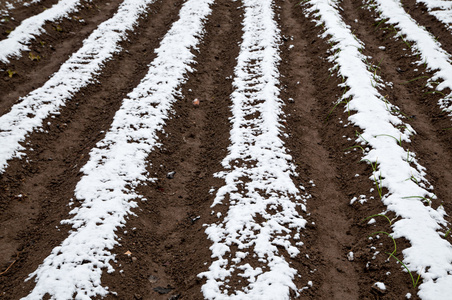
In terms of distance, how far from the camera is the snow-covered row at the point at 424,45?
6.91 m

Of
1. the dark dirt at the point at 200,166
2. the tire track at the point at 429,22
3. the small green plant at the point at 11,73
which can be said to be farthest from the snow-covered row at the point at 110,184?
the tire track at the point at 429,22

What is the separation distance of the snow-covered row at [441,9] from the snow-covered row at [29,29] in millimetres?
14075

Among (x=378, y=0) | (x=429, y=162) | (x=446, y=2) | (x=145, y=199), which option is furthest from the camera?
(x=378, y=0)

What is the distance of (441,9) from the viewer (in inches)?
416

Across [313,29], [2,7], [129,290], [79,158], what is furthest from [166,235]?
[2,7]

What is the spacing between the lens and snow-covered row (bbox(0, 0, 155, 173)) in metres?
5.69

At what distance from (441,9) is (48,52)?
47.2 feet

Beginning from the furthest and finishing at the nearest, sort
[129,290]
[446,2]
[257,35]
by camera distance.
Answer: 1. [446,2]
2. [257,35]
3. [129,290]

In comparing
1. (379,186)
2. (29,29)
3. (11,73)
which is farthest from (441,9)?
(29,29)

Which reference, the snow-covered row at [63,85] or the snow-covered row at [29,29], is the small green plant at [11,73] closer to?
the snow-covered row at [29,29]

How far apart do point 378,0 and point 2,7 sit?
1498 centimetres

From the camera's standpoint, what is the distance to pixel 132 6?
11.9 m

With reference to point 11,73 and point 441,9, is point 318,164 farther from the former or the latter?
point 441,9

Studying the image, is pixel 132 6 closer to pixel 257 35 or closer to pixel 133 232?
pixel 257 35
